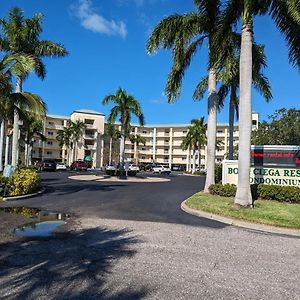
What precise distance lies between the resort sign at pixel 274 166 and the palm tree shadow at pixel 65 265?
39.6 ft

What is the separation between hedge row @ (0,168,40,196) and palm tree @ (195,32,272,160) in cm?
1031

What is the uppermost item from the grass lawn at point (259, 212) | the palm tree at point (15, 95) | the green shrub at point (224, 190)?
the palm tree at point (15, 95)

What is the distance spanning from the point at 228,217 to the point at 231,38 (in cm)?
925

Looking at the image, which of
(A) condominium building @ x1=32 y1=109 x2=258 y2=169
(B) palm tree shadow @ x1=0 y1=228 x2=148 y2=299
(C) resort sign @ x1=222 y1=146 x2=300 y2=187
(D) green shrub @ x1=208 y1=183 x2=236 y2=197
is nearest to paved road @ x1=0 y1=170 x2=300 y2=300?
(B) palm tree shadow @ x1=0 y1=228 x2=148 y2=299

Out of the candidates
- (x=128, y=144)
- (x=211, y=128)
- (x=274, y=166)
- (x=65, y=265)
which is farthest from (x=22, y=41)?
(x=128, y=144)

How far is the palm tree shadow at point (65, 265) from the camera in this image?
5.18 m

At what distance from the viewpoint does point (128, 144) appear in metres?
113

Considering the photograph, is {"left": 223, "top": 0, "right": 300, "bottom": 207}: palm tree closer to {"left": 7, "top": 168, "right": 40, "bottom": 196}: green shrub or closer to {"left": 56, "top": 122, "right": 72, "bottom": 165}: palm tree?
{"left": 7, "top": 168, "right": 40, "bottom": 196}: green shrub

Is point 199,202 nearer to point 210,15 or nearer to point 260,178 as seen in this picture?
point 260,178

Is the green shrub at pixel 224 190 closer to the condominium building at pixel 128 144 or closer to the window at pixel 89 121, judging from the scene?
the condominium building at pixel 128 144

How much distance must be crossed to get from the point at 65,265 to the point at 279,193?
12319 mm

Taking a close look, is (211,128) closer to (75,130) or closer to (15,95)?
(15,95)

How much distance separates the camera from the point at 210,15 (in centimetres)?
1816

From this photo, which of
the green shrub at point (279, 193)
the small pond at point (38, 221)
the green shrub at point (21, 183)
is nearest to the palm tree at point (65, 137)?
the green shrub at point (21, 183)
